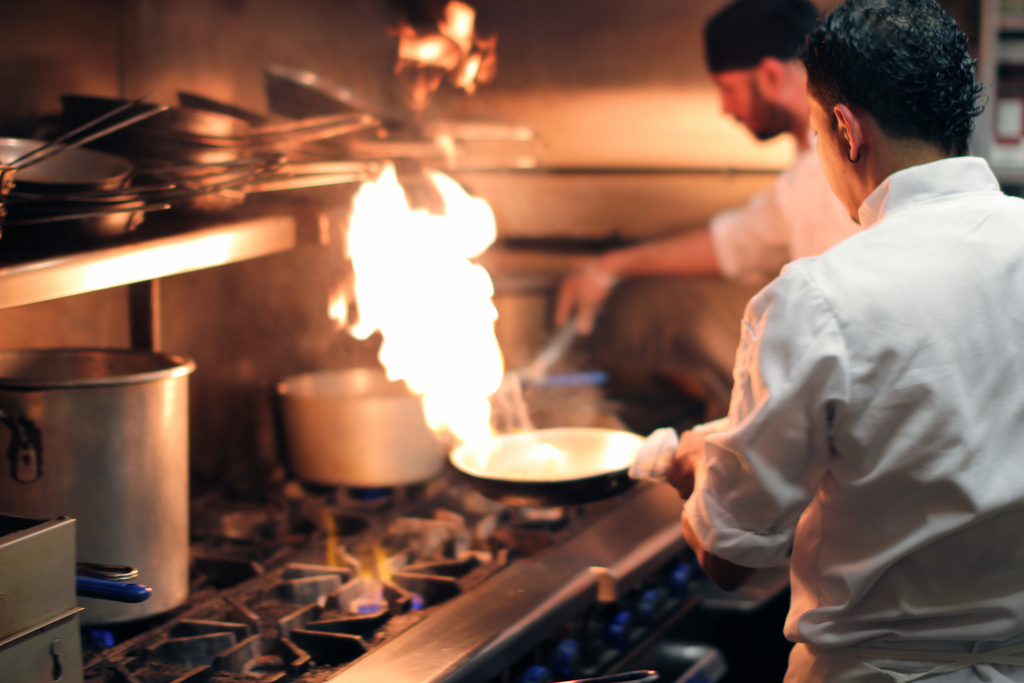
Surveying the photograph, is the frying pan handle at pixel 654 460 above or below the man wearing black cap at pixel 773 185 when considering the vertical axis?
below

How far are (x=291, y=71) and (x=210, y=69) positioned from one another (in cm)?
25

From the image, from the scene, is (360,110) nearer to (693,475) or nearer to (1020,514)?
(693,475)

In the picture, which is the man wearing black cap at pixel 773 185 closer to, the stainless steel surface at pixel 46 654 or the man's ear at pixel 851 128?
the man's ear at pixel 851 128

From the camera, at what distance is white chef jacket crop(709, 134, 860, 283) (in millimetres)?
1968

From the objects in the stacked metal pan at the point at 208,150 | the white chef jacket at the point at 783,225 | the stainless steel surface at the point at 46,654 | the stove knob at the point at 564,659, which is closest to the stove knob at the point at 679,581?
the stove knob at the point at 564,659

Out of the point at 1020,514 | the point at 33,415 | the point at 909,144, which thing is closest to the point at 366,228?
the point at 33,415

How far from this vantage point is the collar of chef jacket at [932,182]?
979 mm

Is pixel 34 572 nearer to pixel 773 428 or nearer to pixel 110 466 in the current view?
pixel 110 466

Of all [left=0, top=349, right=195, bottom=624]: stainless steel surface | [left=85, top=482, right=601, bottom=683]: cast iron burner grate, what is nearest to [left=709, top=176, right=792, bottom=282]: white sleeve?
[left=85, top=482, right=601, bottom=683]: cast iron burner grate

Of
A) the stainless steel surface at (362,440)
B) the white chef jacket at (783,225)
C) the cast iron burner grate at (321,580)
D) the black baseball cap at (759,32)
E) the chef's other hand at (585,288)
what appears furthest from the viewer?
the chef's other hand at (585,288)

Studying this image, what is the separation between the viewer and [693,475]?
48.0 inches

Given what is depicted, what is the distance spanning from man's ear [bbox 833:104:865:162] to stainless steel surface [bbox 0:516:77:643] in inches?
36.3

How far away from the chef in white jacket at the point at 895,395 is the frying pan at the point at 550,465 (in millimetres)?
265

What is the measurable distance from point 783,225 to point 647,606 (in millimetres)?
1220
